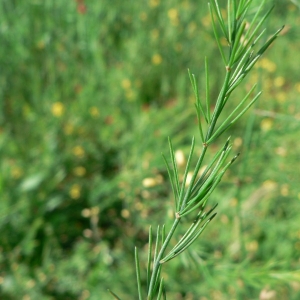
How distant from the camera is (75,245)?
1.68 m

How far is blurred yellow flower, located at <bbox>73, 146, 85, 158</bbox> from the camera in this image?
1861 mm

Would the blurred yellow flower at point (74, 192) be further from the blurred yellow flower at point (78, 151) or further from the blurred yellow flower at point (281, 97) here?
the blurred yellow flower at point (281, 97)

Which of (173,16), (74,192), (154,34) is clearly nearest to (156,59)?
(154,34)

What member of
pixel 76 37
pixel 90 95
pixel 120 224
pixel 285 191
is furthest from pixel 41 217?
pixel 76 37

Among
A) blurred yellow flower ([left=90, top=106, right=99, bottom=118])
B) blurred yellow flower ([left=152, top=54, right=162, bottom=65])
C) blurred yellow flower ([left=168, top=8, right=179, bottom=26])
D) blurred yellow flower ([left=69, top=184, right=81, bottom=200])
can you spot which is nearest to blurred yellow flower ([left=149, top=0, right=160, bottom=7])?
blurred yellow flower ([left=168, top=8, right=179, bottom=26])

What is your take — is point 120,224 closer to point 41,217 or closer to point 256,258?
point 41,217

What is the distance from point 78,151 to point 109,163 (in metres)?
0.17

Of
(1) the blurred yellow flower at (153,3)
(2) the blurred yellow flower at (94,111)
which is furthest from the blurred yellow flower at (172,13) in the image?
(2) the blurred yellow flower at (94,111)

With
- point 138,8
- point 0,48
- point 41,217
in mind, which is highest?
point 138,8

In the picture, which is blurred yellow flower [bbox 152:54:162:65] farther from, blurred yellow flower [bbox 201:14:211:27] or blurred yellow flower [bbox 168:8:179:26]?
blurred yellow flower [bbox 201:14:211:27]

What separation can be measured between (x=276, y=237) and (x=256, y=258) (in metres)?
0.16

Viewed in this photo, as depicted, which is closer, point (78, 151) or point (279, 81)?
point (78, 151)

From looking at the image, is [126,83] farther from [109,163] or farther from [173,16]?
[173,16]

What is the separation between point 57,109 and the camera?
198 cm
